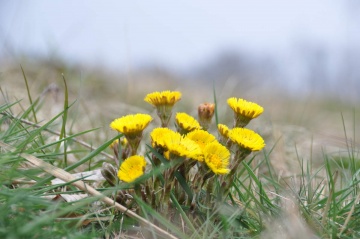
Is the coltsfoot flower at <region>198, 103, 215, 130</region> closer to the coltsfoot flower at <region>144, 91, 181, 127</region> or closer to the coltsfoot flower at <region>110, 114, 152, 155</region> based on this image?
the coltsfoot flower at <region>144, 91, 181, 127</region>

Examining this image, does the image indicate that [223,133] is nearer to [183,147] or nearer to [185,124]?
[185,124]

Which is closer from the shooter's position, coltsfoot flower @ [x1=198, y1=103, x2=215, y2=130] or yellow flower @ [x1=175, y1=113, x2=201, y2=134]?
yellow flower @ [x1=175, y1=113, x2=201, y2=134]

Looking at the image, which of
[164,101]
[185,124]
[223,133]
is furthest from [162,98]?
[223,133]

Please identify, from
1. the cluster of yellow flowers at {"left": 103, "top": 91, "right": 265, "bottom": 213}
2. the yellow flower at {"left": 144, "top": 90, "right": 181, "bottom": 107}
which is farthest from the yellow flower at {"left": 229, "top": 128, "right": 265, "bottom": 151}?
the yellow flower at {"left": 144, "top": 90, "right": 181, "bottom": 107}

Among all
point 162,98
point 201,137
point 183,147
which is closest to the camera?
point 183,147

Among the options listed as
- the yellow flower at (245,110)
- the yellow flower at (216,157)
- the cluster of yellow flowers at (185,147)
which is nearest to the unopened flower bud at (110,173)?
the cluster of yellow flowers at (185,147)

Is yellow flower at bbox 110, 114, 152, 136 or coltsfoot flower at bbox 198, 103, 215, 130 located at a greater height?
yellow flower at bbox 110, 114, 152, 136

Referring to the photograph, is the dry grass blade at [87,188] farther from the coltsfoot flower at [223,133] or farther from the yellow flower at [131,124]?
the coltsfoot flower at [223,133]

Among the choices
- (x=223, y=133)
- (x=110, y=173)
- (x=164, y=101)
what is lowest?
(x=110, y=173)
